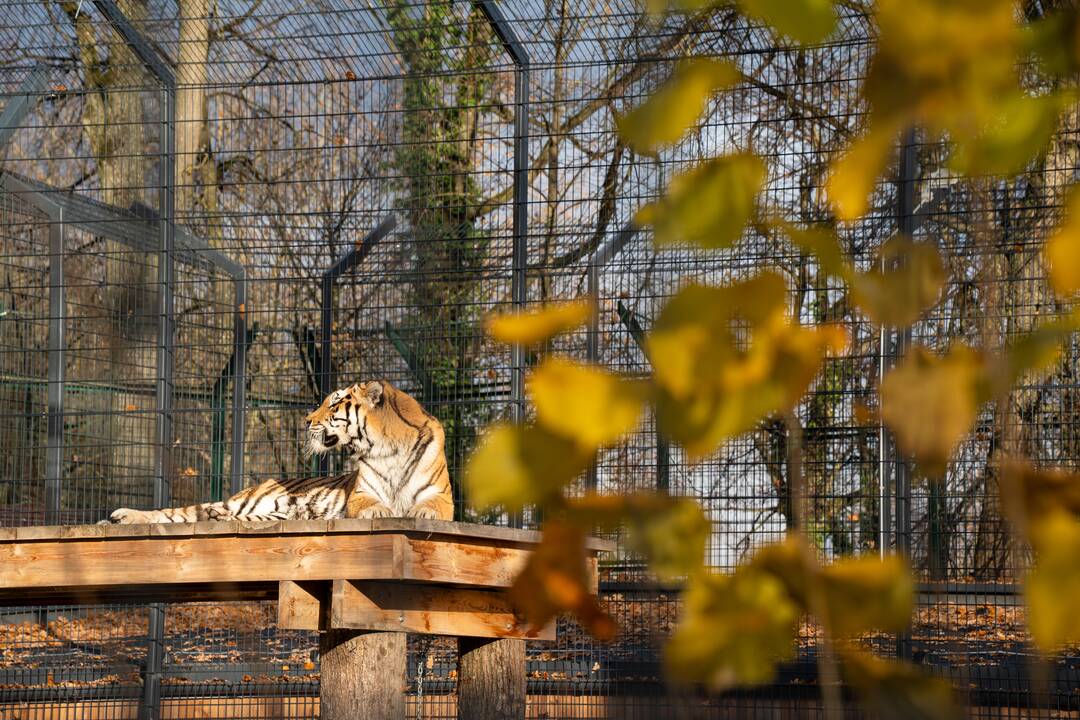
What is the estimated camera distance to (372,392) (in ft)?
18.3

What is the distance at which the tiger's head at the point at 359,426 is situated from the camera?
5.56 metres

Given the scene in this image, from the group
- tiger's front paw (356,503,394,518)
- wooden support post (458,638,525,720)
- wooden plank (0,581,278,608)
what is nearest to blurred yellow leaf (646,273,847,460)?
wooden plank (0,581,278,608)

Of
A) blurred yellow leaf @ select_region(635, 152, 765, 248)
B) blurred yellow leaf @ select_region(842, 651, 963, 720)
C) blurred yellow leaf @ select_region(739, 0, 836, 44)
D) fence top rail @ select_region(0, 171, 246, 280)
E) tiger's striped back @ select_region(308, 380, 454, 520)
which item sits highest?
fence top rail @ select_region(0, 171, 246, 280)

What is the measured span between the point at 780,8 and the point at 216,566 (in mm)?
3745

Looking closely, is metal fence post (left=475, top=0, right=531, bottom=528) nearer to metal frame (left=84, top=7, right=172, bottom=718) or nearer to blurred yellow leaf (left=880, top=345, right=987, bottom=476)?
metal frame (left=84, top=7, right=172, bottom=718)

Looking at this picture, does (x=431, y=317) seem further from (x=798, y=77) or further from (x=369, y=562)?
(x=369, y=562)

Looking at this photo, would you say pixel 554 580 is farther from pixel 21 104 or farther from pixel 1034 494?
pixel 21 104

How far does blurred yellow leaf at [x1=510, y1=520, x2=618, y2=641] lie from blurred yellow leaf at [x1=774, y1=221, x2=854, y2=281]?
0.17 metres

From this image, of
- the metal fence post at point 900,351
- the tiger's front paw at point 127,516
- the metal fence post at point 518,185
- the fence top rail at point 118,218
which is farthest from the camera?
the fence top rail at point 118,218

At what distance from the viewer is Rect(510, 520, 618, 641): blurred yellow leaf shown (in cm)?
59

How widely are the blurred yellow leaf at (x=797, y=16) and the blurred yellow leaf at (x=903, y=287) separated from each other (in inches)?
4.4

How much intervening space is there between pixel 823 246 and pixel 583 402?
0.13 metres

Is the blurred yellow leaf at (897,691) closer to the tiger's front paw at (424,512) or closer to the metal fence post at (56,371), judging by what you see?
the tiger's front paw at (424,512)

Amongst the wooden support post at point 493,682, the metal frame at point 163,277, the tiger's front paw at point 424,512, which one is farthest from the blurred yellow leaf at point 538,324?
the metal frame at point 163,277
